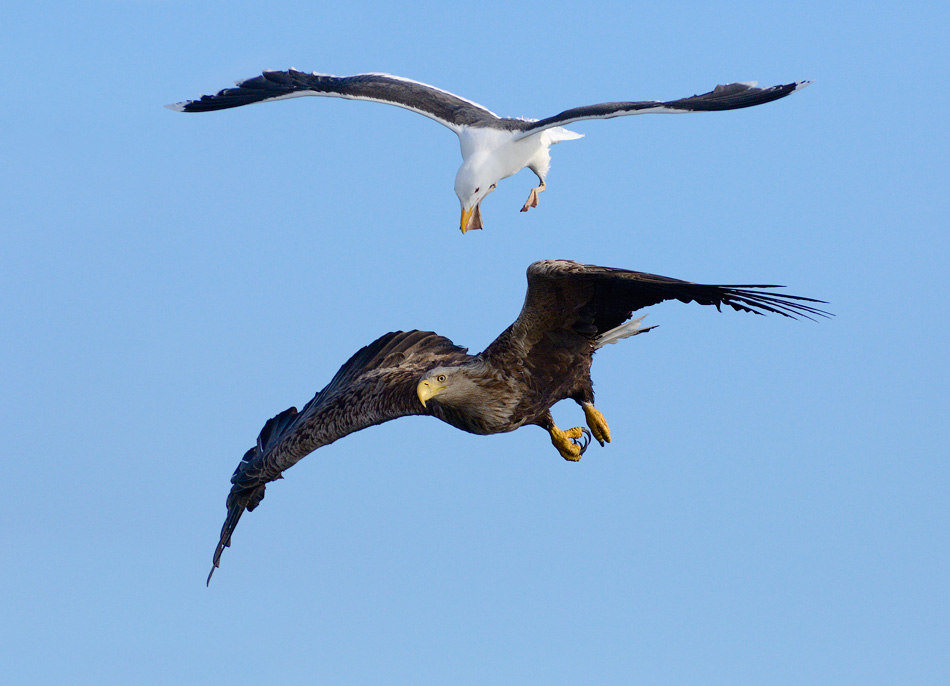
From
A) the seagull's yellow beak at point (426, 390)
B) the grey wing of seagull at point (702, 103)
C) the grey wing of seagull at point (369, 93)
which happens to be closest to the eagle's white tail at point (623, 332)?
the seagull's yellow beak at point (426, 390)

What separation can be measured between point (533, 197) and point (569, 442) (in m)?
2.93

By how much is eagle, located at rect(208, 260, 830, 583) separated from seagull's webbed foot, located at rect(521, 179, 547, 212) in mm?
1694

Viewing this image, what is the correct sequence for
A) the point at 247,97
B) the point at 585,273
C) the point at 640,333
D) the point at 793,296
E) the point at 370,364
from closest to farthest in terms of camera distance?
the point at 793,296 < the point at 585,273 < the point at 640,333 < the point at 370,364 < the point at 247,97

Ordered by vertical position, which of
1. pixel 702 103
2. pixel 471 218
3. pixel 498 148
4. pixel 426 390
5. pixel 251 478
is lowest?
pixel 426 390

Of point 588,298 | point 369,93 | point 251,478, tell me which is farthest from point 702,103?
point 251,478

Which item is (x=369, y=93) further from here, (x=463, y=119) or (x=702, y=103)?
(x=702, y=103)

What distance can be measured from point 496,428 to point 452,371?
576 mm

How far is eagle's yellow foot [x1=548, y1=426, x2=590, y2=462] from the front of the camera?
11078 mm

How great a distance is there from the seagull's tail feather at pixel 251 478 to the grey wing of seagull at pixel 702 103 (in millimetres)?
4023

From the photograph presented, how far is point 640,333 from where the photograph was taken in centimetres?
1136

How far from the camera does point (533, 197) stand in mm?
12984

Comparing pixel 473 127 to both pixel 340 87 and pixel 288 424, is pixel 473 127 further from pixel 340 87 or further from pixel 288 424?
pixel 288 424

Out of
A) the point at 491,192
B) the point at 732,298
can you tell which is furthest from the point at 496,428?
the point at 491,192

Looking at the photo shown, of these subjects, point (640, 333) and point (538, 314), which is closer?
point (538, 314)
